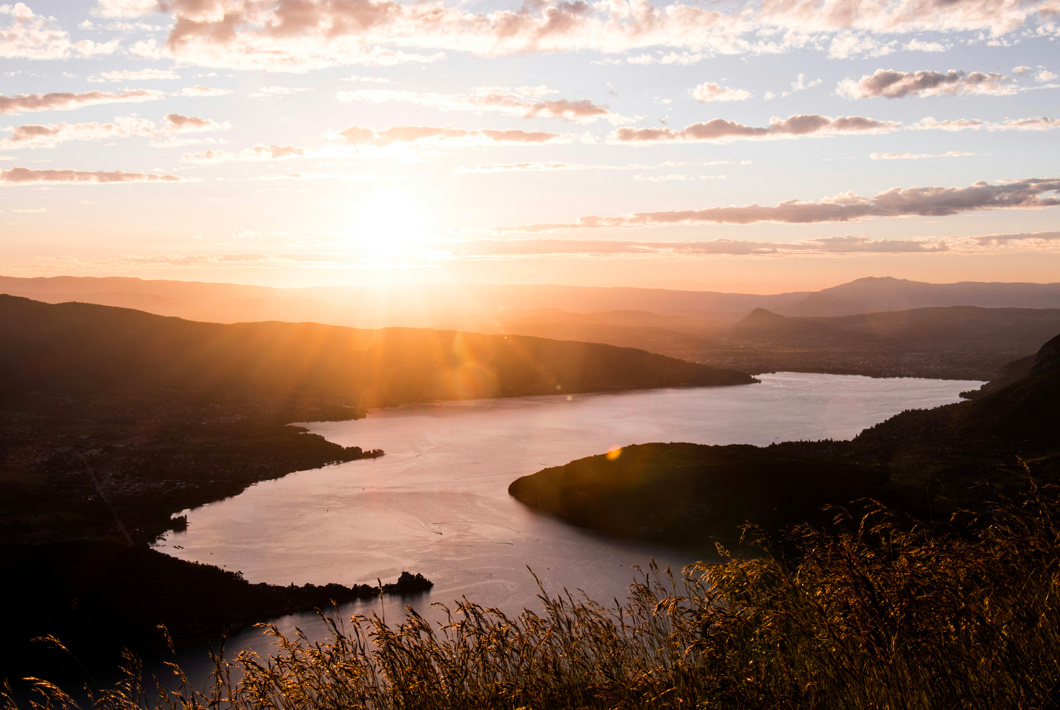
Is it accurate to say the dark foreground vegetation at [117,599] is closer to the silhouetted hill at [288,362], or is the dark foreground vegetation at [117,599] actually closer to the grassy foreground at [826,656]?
the grassy foreground at [826,656]

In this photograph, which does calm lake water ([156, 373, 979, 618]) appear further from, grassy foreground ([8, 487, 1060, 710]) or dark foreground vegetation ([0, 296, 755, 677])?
grassy foreground ([8, 487, 1060, 710])

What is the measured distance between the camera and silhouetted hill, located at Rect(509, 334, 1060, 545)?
41125 mm

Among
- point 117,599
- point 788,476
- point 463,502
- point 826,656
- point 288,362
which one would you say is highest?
point 826,656

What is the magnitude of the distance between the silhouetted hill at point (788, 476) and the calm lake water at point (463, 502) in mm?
3291

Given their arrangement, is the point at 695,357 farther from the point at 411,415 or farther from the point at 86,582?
the point at 86,582

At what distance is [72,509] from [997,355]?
7847 inches

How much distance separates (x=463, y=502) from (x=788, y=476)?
21.6 meters

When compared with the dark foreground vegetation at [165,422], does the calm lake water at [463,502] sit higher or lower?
lower

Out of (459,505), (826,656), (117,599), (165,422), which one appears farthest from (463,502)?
(165,422)

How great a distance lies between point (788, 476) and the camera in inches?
1704

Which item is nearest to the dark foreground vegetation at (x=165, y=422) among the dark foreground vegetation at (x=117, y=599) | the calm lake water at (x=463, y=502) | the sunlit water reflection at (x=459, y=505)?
the dark foreground vegetation at (x=117, y=599)

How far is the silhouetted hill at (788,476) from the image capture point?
135 ft

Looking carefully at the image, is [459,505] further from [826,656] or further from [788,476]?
[826,656]

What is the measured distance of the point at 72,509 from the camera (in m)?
44.8
